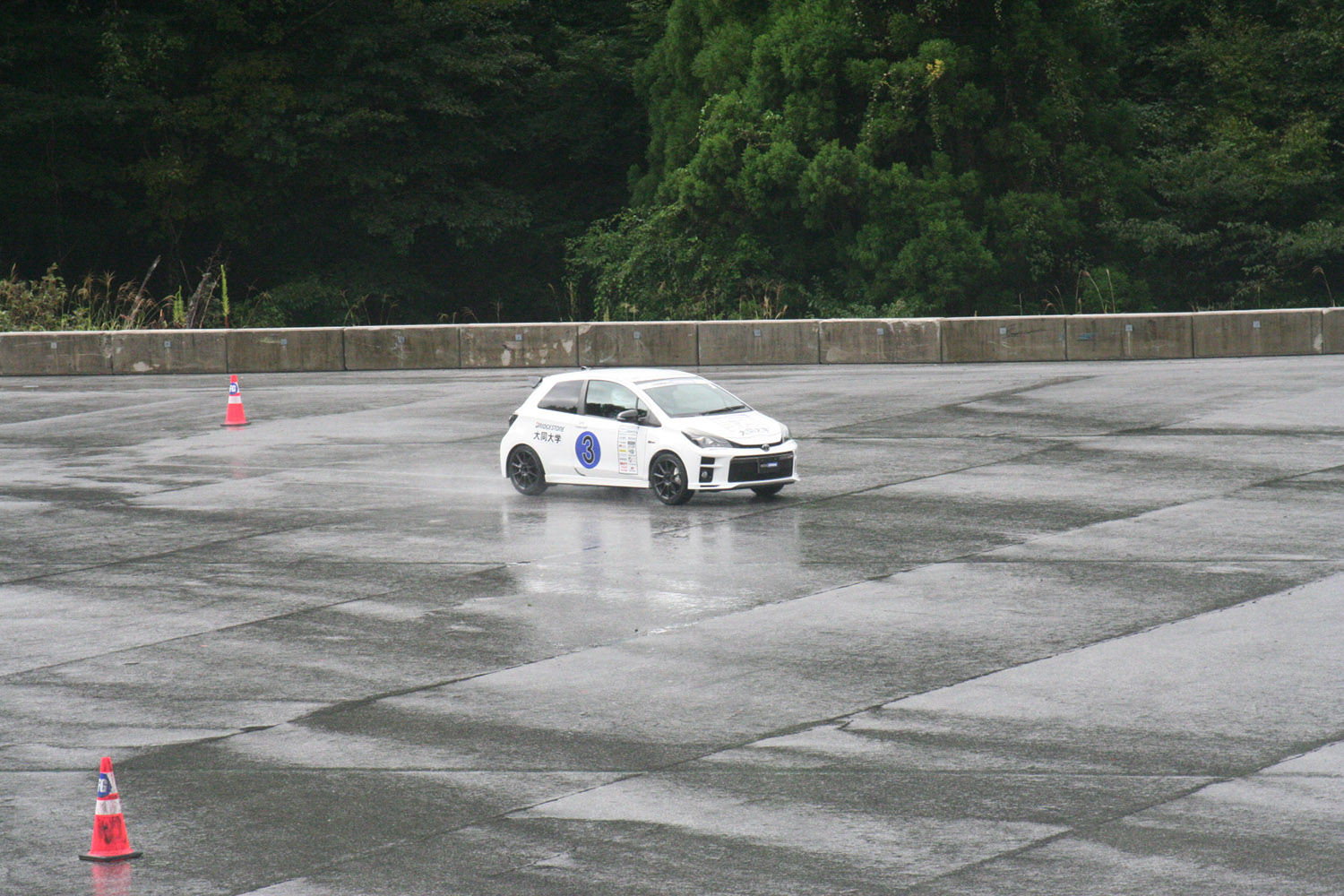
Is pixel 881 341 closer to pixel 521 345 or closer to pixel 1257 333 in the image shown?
pixel 1257 333

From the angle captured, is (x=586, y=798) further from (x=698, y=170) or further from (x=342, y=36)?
(x=342, y=36)

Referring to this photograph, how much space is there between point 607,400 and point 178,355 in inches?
690

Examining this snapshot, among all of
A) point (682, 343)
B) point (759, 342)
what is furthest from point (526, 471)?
point (759, 342)

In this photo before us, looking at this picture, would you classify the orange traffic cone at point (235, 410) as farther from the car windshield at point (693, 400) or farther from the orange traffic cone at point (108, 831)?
the orange traffic cone at point (108, 831)

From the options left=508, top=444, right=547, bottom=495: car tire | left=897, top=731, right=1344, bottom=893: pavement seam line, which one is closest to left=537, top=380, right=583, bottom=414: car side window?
left=508, top=444, right=547, bottom=495: car tire

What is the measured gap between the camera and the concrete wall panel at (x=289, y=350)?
32344 mm

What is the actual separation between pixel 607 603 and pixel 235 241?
38907 millimetres

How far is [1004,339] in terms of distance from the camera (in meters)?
30.5

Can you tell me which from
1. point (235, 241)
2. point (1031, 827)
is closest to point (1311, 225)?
point (235, 241)

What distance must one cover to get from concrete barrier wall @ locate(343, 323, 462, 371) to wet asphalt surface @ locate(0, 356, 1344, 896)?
40.2ft

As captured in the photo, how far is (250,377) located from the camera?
103ft

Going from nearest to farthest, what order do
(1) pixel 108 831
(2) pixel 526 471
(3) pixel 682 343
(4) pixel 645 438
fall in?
(1) pixel 108 831 < (4) pixel 645 438 < (2) pixel 526 471 < (3) pixel 682 343

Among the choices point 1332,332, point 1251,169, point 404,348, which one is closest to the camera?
point 1332,332

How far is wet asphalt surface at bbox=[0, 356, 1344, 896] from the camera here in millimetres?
7234
